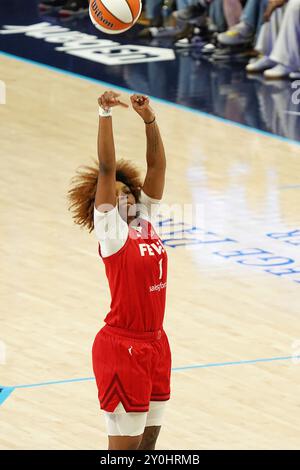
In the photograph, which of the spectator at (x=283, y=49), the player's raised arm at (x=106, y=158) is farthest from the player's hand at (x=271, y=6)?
the player's raised arm at (x=106, y=158)

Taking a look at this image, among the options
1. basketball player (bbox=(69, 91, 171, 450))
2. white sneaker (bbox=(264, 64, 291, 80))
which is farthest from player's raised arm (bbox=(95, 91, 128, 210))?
white sneaker (bbox=(264, 64, 291, 80))

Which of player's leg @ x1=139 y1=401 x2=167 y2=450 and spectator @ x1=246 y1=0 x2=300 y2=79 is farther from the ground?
player's leg @ x1=139 y1=401 x2=167 y2=450

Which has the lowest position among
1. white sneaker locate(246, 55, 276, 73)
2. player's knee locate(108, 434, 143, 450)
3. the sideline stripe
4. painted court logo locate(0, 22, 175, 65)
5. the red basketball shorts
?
painted court logo locate(0, 22, 175, 65)

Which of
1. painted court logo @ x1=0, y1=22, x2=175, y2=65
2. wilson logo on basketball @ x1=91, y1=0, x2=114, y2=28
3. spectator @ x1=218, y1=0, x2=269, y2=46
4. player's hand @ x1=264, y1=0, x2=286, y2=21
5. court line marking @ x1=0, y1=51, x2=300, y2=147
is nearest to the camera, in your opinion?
wilson logo on basketball @ x1=91, y1=0, x2=114, y2=28

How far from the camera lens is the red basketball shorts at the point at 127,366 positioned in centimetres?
599

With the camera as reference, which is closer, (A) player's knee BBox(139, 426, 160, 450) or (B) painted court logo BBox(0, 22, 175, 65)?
(A) player's knee BBox(139, 426, 160, 450)

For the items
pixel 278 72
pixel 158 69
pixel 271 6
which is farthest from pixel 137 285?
pixel 158 69

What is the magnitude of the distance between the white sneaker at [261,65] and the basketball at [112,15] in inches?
359

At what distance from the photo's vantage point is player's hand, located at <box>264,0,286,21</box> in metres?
16.5

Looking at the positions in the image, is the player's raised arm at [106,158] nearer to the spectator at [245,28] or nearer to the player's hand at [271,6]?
the player's hand at [271,6]

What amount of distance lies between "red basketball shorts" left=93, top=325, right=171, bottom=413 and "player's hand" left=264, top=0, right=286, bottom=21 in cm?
1106

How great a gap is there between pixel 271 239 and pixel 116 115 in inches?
183

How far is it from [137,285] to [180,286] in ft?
12.8

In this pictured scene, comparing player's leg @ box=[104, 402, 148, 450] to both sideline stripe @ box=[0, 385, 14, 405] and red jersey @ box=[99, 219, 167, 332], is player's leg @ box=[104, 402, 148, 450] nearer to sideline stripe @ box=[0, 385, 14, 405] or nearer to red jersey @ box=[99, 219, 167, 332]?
red jersey @ box=[99, 219, 167, 332]
